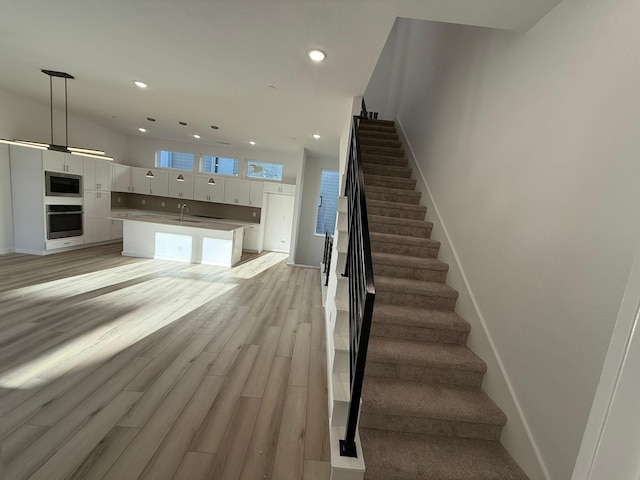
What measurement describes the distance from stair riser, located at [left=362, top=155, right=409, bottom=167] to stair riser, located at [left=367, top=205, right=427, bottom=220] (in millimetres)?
1250

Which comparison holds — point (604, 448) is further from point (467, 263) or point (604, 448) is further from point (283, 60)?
point (283, 60)

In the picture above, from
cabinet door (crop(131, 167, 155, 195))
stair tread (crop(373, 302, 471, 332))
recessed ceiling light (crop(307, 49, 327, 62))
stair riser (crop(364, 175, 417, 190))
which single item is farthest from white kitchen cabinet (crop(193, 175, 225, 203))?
stair tread (crop(373, 302, 471, 332))

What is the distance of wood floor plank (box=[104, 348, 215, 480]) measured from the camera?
156cm

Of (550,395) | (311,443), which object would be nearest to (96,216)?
(311,443)

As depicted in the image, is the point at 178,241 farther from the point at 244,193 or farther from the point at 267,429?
the point at 267,429

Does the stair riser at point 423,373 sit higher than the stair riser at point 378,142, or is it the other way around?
the stair riser at point 378,142

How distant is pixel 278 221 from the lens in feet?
28.2

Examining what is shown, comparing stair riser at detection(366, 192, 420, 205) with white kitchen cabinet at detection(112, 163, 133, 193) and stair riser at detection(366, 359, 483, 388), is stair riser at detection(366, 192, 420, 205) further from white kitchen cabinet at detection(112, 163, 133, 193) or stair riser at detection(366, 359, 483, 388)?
white kitchen cabinet at detection(112, 163, 133, 193)

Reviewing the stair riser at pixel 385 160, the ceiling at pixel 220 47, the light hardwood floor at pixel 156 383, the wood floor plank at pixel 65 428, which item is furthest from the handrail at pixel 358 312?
the stair riser at pixel 385 160

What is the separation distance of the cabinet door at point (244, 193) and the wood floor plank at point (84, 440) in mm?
6627

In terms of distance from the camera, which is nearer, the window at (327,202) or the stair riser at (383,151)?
the stair riser at (383,151)

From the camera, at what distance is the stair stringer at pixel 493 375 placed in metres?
1.57

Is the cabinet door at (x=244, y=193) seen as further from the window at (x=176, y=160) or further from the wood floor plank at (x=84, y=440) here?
the wood floor plank at (x=84, y=440)

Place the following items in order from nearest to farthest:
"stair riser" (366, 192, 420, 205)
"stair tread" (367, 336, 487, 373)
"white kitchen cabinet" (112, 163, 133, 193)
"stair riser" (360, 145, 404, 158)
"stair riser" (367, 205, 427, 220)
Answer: "stair tread" (367, 336, 487, 373)
"stair riser" (367, 205, 427, 220)
"stair riser" (366, 192, 420, 205)
"stair riser" (360, 145, 404, 158)
"white kitchen cabinet" (112, 163, 133, 193)
